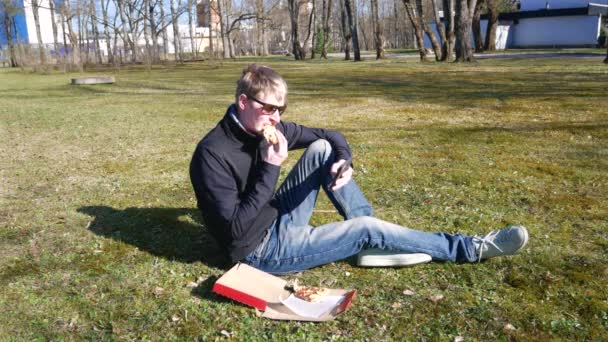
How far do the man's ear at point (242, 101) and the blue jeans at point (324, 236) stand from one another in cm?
66

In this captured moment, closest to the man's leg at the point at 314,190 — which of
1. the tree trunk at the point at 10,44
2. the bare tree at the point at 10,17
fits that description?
the tree trunk at the point at 10,44

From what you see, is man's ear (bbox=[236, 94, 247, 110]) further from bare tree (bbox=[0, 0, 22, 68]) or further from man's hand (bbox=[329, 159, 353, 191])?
bare tree (bbox=[0, 0, 22, 68])

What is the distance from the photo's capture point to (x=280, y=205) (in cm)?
370

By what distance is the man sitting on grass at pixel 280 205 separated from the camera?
3.18 metres

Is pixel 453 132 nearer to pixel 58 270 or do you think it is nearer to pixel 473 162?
pixel 473 162

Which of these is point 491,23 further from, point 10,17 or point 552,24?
point 10,17

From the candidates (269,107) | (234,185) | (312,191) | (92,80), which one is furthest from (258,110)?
(92,80)

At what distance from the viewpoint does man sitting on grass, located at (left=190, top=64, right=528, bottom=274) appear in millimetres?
3178

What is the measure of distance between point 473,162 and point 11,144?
23.5ft

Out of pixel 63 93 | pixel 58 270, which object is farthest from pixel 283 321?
pixel 63 93

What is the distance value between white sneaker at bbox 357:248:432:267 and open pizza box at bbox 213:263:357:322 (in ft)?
1.32

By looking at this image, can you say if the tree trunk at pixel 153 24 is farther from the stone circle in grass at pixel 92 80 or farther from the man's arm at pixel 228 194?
the man's arm at pixel 228 194

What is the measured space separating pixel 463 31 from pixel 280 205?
22758 millimetres

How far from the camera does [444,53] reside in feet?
88.9
